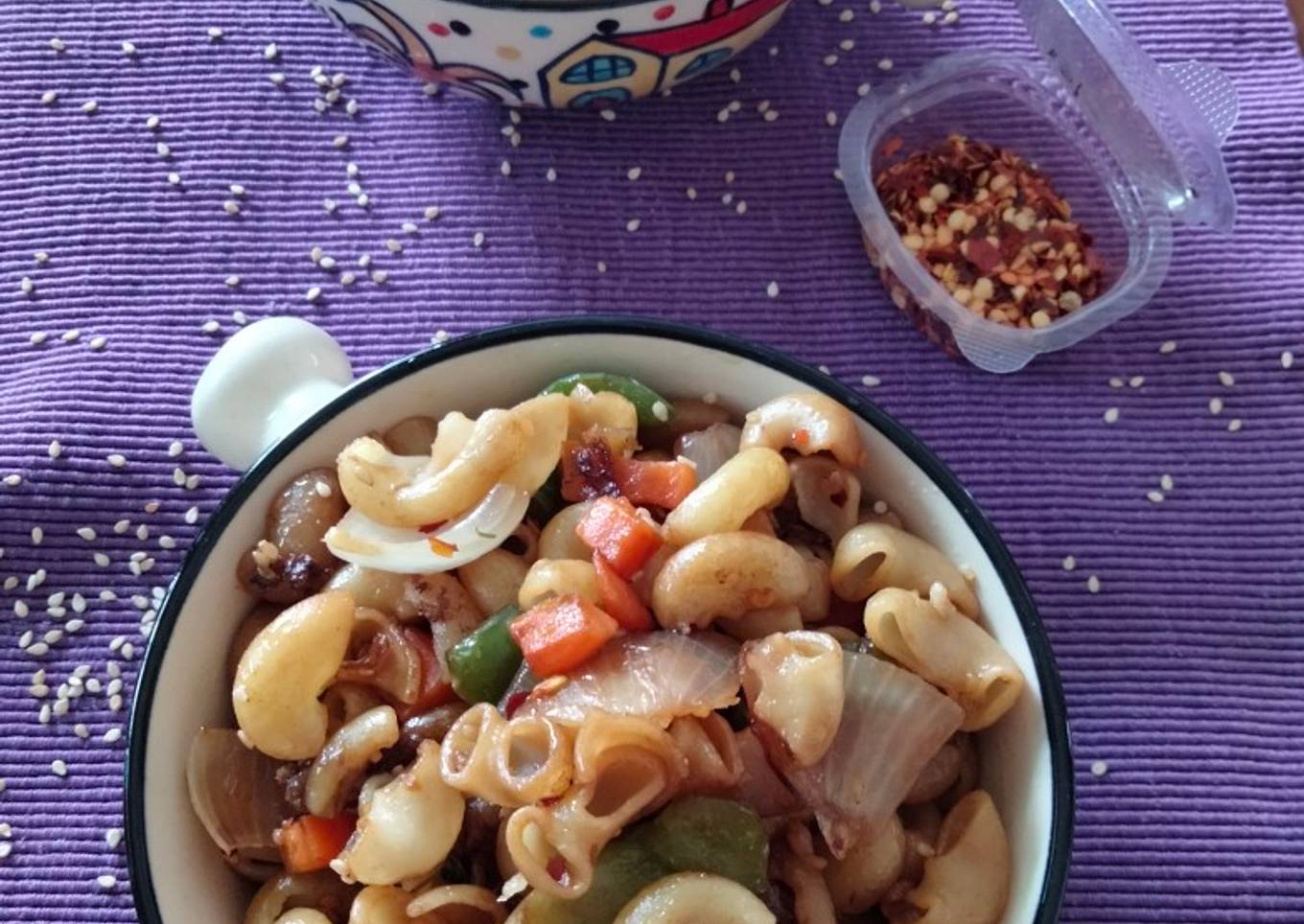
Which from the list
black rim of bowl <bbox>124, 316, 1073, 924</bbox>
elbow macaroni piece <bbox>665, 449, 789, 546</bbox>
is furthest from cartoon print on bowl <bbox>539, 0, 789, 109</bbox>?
elbow macaroni piece <bbox>665, 449, 789, 546</bbox>

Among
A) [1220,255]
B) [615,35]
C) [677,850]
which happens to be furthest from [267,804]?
[1220,255]

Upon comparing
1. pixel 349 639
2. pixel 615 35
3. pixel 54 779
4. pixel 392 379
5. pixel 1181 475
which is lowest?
pixel 54 779

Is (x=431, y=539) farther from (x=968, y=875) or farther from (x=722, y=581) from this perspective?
(x=968, y=875)

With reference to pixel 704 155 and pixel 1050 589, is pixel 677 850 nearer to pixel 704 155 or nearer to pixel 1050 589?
pixel 1050 589

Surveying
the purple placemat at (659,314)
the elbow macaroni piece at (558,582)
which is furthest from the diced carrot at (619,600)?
the purple placemat at (659,314)

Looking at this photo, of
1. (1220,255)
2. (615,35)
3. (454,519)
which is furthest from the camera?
(1220,255)

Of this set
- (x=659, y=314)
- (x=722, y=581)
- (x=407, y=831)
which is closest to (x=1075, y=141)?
(x=659, y=314)
